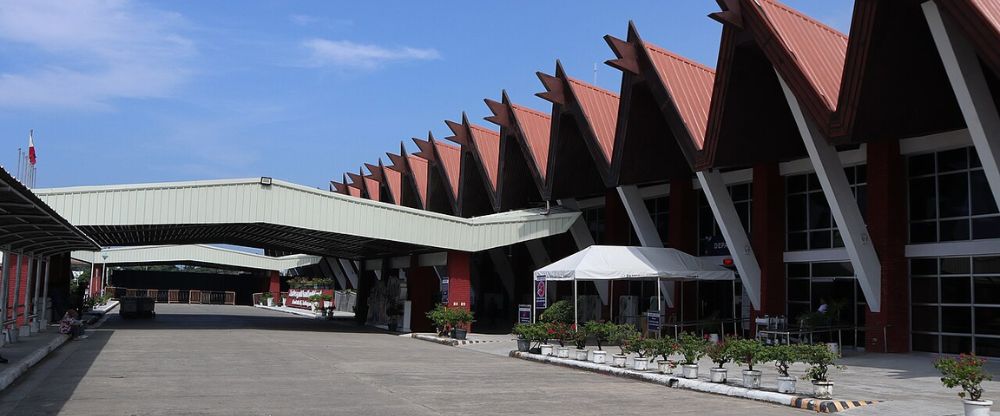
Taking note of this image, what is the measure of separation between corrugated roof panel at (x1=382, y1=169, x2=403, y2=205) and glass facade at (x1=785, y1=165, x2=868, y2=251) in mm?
34731

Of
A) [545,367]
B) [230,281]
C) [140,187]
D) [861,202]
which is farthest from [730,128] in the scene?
[230,281]

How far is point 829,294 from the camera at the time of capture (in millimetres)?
27953

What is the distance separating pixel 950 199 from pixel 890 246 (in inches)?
83.3

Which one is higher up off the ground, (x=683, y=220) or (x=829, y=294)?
(x=683, y=220)

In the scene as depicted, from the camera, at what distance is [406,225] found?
35.9 m

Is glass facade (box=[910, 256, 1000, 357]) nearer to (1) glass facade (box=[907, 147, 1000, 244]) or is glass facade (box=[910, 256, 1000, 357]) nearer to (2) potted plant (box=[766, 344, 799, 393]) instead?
(1) glass facade (box=[907, 147, 1000, 244])

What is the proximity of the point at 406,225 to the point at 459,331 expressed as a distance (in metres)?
5.26

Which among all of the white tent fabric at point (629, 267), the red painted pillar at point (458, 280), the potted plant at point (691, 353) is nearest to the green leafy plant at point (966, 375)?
the potted plant at point (691, 353)

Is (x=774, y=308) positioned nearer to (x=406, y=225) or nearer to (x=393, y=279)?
(x=406, y=225)

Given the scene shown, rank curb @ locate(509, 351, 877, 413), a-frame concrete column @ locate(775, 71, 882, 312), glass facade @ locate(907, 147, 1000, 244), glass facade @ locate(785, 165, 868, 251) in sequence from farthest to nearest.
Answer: glass facade @ locate(785, 165, 868, 251) → a-frame concrete column @ locate(775, 71, 882, 312) → glass facade @ locate(907, 147, 1000, 244) → curb @ locate(509, 351, 877, 413)

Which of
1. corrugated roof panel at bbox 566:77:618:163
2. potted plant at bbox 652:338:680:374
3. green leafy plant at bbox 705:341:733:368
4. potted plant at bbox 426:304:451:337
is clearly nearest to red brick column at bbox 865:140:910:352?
potted plant at bbox 652:338:680:374

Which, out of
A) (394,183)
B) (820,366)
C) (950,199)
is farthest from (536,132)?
(820,366)

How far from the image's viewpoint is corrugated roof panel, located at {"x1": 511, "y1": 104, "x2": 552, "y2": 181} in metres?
39.7

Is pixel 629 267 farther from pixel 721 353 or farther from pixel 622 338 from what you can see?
pixel 721 353
